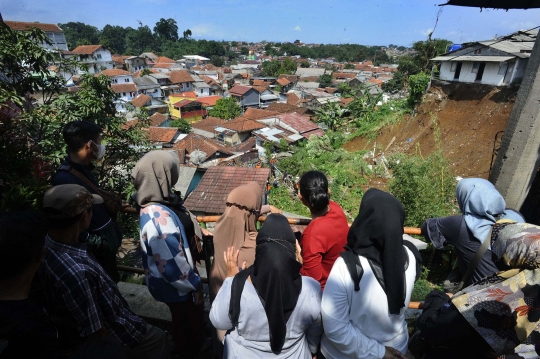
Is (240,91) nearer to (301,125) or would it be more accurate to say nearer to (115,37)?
(301,125)

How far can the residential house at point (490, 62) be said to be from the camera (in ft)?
48.3

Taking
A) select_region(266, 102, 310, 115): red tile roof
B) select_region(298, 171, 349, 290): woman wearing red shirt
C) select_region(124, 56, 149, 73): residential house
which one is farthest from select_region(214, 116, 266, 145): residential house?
select_region(124, 56, 149, 73): residential house

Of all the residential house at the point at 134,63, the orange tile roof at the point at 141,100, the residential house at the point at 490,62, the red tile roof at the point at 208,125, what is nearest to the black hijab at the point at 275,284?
the residential house at the point at 490,62

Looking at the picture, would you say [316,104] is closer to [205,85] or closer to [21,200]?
[205,85]

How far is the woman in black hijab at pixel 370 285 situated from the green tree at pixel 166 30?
4248 inches

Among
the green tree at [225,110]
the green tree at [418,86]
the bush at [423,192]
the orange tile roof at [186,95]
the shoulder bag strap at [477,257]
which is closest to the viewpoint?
the shoulder bag strap at [477,257]

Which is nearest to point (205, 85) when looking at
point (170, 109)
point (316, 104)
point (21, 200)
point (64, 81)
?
point (170, 109)

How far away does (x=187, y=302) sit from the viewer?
6.82ft

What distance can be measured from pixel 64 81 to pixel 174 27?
108048 mm

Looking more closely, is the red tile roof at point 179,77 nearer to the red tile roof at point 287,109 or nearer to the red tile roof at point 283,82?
the red tile roof at point 283,82

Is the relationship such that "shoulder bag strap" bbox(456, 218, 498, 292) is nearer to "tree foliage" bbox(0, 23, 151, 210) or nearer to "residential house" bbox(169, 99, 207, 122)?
"tree foliage" bbox(0, 23, 151, 210)

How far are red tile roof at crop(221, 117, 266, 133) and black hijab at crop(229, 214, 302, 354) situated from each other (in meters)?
27.2

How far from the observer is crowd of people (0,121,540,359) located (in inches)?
47.9

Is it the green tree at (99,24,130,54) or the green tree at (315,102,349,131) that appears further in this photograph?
the green tree at (99,24,130,54)
